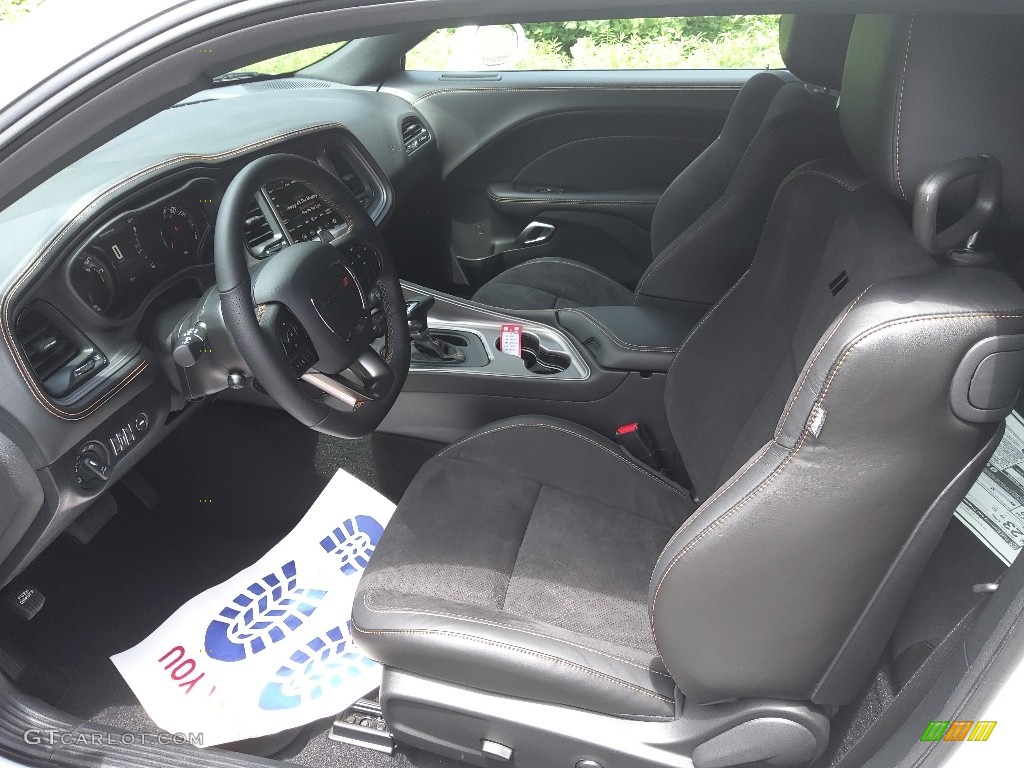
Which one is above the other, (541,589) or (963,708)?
(963,708)

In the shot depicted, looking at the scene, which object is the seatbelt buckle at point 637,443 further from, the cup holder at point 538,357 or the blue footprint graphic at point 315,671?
the blue footprint graphic at point 315,671

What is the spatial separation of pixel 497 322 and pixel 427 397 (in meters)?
0.24

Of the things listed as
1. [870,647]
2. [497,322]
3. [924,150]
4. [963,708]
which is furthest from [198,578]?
[924,150]

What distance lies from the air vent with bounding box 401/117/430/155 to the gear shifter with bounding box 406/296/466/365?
74cm

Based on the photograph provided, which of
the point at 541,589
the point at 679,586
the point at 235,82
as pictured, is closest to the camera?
the point at 679,586

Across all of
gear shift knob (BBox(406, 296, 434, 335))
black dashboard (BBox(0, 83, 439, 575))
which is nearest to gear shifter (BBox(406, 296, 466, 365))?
gear shift knob (BBox(406, 296, 434, 335))

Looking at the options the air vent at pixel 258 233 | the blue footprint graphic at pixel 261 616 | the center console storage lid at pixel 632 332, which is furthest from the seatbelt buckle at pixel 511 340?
the blue footprint graphic at pixel 261 616

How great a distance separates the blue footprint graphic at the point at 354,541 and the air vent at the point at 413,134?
1152 mm

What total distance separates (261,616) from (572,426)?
72 centimetres

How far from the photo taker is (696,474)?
4.49ft

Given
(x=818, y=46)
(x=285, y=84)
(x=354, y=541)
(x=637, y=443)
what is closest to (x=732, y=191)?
(x=818, y=46)

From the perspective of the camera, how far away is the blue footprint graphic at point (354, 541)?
1.65m

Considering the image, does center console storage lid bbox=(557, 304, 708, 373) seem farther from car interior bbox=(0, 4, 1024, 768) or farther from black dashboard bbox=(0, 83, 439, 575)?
black dashboard bbox=(0, 83, 439, 575)

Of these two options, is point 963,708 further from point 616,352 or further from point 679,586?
point 616,352
